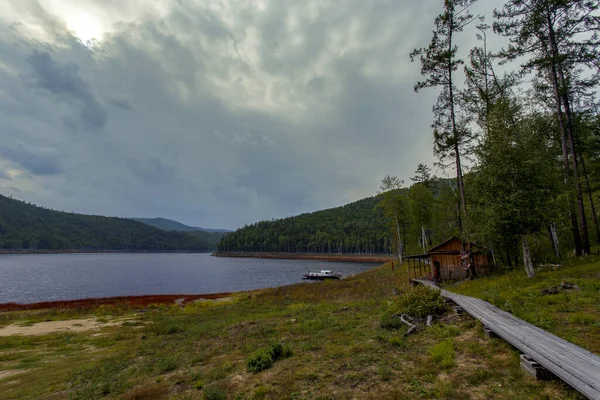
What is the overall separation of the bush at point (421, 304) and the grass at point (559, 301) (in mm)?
2401

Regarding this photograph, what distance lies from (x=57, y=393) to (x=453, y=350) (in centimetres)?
1414

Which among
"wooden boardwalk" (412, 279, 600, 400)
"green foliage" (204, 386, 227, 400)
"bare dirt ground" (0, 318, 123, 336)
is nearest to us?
"wooden boardwalk" (412, 279, 600, 400)

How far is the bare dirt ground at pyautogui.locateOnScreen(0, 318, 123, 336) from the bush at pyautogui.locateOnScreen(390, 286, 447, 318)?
2540 cm

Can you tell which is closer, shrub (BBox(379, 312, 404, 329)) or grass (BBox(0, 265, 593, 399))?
grass (BBox(0, 265, 593, 399))

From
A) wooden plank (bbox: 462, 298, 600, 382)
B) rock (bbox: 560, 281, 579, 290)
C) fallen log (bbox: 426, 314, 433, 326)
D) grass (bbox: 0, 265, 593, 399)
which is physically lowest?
grass (bbox: 0, 265, 593, 399)

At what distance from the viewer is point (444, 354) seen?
885 cm

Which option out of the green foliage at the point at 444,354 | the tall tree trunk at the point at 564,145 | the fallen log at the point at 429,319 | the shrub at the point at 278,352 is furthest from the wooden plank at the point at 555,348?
the tall tree trunk at the point at 564,145

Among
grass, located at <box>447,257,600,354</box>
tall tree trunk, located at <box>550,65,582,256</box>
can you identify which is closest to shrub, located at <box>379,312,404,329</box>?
grass, located at <box>447,257,600,354</box>

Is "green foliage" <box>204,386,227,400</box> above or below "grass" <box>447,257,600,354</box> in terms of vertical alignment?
below

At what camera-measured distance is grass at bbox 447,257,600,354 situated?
9.30 metres

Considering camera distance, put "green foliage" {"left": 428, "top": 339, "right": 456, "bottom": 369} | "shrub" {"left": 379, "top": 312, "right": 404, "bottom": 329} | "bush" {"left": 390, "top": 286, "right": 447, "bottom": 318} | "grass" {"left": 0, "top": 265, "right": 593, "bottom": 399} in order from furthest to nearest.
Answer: "bush" {"left": 390, "top": 286, "right": 447, "bottom": 318} < "shrub" {"left": 379, "top": 312, "right": 404, "bottom": 329} < "green foliage" {"left": 428, "top": 339, "right": 456, "bottom": 369} < "grass" {"left": 0, "top": 265, "right": 593, "bottom": 399}

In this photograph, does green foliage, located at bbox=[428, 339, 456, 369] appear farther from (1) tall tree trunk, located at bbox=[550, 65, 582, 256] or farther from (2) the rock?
(1) tall tree trunk, located at bbox=[550, 65, 582, 256]

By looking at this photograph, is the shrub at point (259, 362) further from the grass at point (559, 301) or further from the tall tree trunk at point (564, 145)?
the tall tree trunk at point (564, 145)

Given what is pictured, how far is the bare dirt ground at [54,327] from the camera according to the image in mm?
24516
